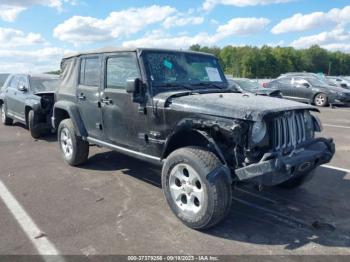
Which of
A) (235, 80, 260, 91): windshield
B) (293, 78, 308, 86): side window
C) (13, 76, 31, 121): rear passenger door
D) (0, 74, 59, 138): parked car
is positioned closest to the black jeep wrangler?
(0, 74, 59, 138): parked car

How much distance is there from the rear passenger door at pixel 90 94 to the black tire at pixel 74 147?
352 millimetres

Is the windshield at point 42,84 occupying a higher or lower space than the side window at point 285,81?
lower

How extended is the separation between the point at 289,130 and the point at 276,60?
11352 cm

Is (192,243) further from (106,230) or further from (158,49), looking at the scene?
(158,49)

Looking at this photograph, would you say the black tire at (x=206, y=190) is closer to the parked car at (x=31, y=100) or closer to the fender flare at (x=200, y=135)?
the fender flare at (x=200, y=135)

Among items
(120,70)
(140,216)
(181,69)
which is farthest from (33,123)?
(140,216)

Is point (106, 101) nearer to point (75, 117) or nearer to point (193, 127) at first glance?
point (75, 117)

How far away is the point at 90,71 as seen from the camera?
243 inches

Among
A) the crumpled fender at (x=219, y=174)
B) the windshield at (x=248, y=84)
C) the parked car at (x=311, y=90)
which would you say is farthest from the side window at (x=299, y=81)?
the crumpled fender at (x=219, y=174)

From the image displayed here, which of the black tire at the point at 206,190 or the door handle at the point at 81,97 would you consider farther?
the door handle at the point at 81,97

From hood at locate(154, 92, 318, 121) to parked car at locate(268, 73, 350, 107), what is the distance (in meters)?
14.1

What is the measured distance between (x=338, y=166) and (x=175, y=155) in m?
3.85

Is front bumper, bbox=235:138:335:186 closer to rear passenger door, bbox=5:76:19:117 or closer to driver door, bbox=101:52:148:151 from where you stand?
driver door, bbox=101:52:148:151

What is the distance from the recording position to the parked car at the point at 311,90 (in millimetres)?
17844
